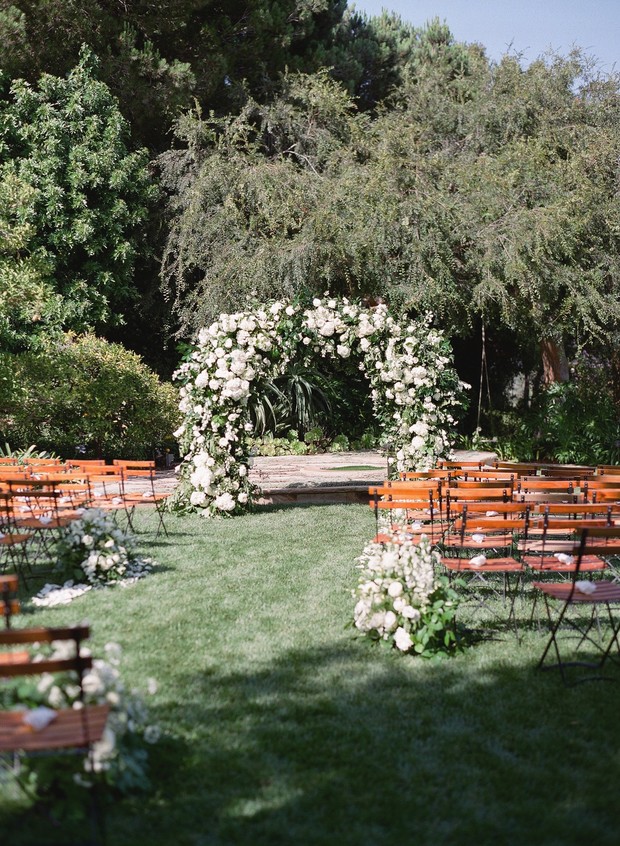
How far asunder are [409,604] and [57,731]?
264cm

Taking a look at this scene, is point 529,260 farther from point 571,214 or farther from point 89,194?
point 89,194

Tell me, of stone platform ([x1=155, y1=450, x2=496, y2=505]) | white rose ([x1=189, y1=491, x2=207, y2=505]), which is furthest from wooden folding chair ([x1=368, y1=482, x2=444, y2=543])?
stone platform ([x1=155, y1=450, x2=496, y2=505])

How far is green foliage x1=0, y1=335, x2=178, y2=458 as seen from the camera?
47.3ft

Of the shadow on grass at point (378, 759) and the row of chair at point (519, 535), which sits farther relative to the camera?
the row of chair at point (519, 535)

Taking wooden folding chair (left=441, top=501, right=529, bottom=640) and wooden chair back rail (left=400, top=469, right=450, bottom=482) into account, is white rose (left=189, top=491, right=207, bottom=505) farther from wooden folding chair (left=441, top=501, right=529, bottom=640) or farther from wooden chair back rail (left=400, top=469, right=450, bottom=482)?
wooden folding chair (left=441, top=501, right=529, bottom=640)

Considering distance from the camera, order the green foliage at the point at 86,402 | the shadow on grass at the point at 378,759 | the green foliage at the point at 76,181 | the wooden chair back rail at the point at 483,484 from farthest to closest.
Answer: the green foliage at the point at 76,181 < the green foliage at the point at 86,402 < the wooden chair back rail at the point at 483,484 < the shadow on grass at the point at 378,759

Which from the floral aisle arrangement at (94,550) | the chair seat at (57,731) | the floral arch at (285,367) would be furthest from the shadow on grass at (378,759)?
the floral arch at (285,367)

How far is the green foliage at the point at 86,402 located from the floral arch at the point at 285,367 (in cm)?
429

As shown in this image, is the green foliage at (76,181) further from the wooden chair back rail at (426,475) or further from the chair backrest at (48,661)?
the chair backrest at (48,661)

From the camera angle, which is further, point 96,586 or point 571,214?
point 571,214

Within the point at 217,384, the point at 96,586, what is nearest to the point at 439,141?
the point at 217,384

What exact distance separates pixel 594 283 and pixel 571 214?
3.83 ft

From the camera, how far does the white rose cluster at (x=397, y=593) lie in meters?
5.20

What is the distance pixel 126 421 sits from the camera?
618 inches
